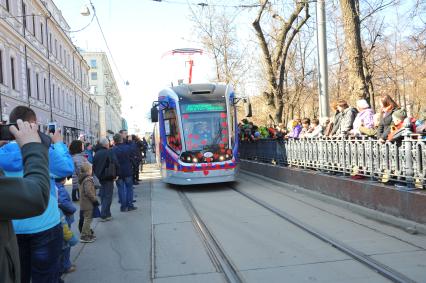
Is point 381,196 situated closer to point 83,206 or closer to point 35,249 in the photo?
point 83,206

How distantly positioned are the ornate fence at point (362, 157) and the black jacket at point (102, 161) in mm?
5019

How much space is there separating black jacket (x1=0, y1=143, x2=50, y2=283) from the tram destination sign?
11358mm

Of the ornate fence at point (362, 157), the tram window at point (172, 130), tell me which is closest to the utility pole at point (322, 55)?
the ornate fence at point (362, 157)

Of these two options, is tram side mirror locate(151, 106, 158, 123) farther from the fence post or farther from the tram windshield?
the fence post

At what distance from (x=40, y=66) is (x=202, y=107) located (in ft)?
87.7

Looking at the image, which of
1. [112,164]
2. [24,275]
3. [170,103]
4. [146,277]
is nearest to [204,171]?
[170,103]

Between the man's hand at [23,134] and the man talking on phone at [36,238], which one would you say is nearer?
the man's hand at [23,134]

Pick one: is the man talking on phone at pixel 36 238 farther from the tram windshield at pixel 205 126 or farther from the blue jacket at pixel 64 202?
the tram windshield at pixel 205 126

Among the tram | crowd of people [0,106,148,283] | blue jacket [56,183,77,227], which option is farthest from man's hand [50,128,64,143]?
the tram

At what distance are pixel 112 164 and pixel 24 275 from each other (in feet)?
17.5

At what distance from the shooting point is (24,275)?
3645mm

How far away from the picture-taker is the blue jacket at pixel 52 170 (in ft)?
11.2

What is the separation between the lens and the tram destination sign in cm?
1350

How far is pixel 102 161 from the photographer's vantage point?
893 cm
